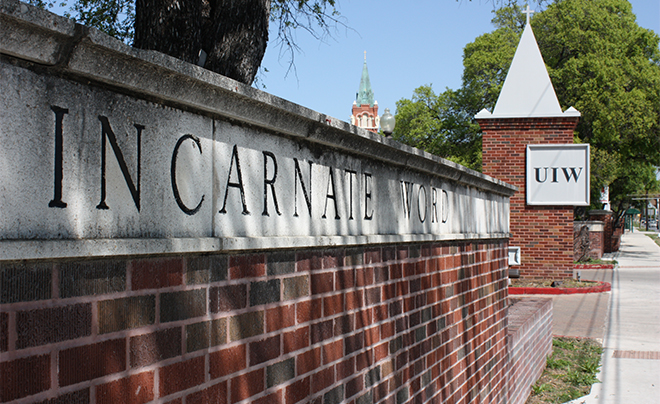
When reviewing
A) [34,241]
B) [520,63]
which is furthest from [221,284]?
[520,63]

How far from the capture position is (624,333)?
10.2 metres

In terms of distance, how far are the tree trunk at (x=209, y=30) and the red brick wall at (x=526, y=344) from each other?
11.8ft

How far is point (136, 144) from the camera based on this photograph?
5.42 ft

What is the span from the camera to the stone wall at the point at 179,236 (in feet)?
4.50

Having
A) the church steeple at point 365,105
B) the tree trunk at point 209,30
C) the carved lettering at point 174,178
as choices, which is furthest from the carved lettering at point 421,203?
the church steeple at point 365,105

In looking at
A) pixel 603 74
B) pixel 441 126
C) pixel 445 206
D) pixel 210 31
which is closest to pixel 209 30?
pixel 210 31

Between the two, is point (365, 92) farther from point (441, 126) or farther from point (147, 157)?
point (147, 157)

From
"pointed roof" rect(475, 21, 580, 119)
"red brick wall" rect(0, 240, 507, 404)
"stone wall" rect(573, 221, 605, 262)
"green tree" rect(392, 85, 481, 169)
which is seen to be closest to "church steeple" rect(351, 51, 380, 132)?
"green tree" rect(392, 85, 481, 169)

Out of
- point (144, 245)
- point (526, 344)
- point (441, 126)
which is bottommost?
point (526, 344)

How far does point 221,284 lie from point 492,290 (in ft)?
12.6

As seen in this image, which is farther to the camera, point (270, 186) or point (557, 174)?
point (557, 174)

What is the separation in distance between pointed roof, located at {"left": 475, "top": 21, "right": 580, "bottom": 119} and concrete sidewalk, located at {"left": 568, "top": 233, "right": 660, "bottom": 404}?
15.4 feet

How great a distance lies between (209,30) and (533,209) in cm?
1198

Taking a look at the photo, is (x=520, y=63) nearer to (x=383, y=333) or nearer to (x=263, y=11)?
(x=263, y=11)
